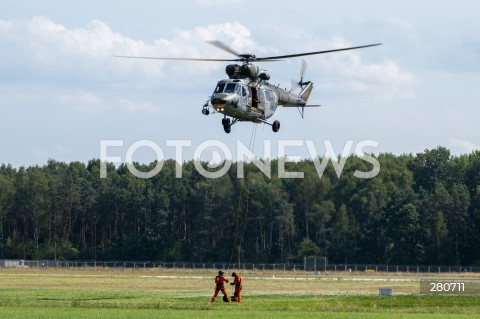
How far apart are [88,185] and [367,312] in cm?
12240

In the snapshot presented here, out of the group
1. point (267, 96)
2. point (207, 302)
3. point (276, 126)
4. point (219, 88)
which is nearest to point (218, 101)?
A: point (219, 88)

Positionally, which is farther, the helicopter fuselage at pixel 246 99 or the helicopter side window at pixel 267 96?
the helicopter side window at pixel 267 96

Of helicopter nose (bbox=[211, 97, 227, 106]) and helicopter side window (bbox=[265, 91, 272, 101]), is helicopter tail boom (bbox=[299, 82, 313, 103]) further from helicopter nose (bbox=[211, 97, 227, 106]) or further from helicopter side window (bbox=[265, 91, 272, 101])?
helicopter nose (bbox=[211, 97, 227, 106])

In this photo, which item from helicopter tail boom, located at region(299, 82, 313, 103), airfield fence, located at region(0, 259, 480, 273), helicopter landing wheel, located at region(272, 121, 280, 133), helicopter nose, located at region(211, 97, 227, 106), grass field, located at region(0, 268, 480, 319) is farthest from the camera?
airfield fence, located at region(0, 259, 480, 273)

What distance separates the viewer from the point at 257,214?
142m

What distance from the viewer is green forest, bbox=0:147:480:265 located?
129500mm

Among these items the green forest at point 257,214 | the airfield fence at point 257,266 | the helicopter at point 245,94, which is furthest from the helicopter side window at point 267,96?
the airfield fence at point 257,266

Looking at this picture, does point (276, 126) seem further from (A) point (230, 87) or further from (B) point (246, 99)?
(A) point (230, 87)

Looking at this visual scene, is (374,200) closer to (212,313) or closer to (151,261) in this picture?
(151,261)

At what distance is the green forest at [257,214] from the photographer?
129500 mm

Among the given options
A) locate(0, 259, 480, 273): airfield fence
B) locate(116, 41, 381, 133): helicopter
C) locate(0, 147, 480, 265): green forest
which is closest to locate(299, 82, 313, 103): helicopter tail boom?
locate(116, 41, 381, 133): helicopter

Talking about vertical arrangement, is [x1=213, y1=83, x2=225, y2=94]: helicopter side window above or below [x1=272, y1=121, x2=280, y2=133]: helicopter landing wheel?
above

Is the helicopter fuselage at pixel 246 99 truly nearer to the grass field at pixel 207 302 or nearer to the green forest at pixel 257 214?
the grass field at pixel 207 302

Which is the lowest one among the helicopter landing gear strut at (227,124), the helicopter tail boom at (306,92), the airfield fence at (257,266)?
the airfield fence at (257,266)
